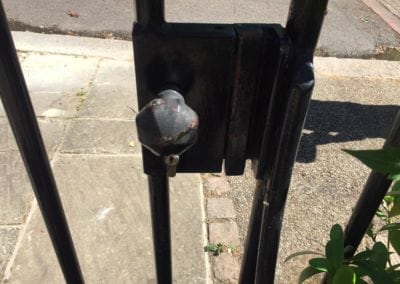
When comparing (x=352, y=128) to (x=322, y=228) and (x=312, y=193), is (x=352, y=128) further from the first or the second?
(x=322, y=228)

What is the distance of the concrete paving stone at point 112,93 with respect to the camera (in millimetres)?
3422

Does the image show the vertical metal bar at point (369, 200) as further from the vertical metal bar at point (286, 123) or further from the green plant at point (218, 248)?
the green plant at point (218, 248)

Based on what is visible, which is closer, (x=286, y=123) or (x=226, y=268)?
(x=286, y=123)

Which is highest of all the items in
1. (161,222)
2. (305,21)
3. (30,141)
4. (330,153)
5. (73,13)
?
(305,21)

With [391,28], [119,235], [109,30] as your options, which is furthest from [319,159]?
[391,28]

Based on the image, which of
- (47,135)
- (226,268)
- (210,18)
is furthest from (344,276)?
(210,18)

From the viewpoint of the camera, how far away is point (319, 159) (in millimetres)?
3176

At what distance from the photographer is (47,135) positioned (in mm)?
3135

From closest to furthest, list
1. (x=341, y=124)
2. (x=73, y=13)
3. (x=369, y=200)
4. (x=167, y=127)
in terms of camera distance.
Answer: (x=167, y=127) → (x=369, y=200) → (x=341, y=124) → (x=73, y=13)

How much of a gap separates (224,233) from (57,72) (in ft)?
7.72

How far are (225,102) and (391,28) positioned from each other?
586cm

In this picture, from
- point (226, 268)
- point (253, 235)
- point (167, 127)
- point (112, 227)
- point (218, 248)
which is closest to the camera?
point (167, 127)

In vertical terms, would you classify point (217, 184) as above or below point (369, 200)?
below

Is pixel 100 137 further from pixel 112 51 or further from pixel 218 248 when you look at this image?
pixel 112 51
